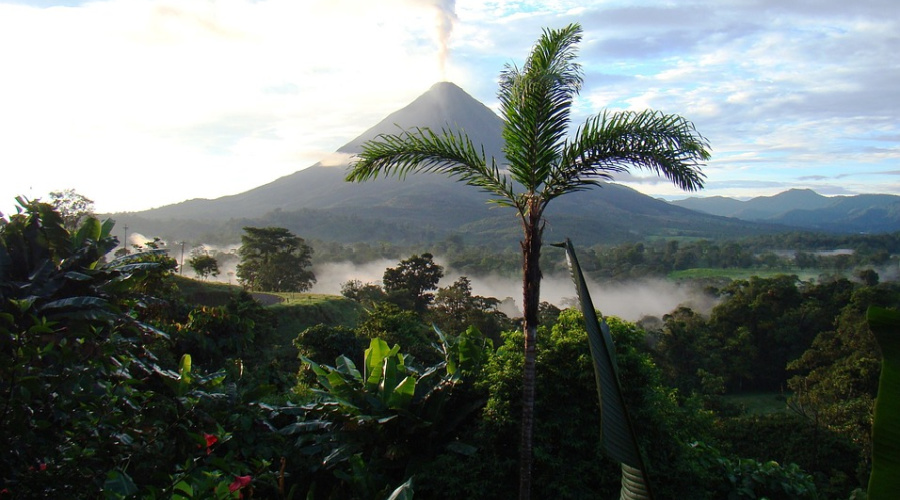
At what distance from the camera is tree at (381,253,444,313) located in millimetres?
28875

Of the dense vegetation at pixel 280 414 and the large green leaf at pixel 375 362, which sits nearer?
the dense vegetation at pixel 280 414

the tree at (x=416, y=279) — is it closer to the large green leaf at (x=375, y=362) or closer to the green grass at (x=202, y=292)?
the green grass at (x=202, y=292)

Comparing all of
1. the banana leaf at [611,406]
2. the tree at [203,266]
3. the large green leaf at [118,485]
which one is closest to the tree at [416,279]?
the tree at [203,266]

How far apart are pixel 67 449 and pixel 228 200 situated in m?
177

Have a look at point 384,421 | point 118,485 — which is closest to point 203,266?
point 384,421

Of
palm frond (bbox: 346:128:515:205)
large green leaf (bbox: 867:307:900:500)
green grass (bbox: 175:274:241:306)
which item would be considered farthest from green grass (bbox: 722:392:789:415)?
large green leaf (bbox: 867:307:900:500)

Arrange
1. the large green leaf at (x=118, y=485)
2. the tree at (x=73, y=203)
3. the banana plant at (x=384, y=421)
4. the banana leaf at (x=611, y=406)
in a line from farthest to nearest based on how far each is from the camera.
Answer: the tree at (x=73, y=203)
the banana plant at (x=384, y=421)
the large green leaf at (x=118, y=485)
the banana leaf at (x=611, y=406)

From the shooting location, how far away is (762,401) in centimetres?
2689

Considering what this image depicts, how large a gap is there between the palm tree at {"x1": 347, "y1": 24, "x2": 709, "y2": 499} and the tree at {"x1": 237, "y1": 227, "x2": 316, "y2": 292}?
32235 mm

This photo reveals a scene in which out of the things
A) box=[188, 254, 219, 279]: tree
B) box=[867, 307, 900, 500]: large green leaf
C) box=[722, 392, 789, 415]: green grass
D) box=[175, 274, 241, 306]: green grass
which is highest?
box=[867, 307, 900, 500]: large green leaf

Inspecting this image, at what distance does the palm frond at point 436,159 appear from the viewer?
15.9ft

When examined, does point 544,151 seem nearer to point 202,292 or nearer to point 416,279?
point 416,279

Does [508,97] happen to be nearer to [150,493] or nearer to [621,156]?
[621,156]

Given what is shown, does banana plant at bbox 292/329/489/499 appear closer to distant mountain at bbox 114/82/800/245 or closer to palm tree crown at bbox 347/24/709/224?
palm tree crown at bbox 347/24/709/224
